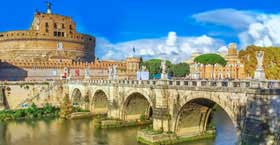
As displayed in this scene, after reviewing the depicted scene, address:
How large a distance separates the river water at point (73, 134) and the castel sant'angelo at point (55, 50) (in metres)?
23.4

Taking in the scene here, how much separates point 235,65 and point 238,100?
56.8 meters

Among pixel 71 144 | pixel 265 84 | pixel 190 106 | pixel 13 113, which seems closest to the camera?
pixel 265 84

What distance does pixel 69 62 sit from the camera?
68.2 m

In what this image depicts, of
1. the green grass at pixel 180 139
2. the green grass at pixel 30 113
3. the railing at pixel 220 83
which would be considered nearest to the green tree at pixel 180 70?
the green grass at pixel 30 113

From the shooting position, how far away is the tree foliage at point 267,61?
63375mm

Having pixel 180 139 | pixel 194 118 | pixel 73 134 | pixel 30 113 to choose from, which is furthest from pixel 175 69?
pixel 180 139

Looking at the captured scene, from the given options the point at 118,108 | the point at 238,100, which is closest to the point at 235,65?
the point at 118,108

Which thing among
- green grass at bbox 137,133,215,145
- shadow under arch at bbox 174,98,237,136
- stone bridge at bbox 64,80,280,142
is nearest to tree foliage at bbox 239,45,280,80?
stone bridge at bbox 64,80,280,142

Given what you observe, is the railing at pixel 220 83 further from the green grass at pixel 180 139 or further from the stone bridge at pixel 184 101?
the green grass at pixel 180 139

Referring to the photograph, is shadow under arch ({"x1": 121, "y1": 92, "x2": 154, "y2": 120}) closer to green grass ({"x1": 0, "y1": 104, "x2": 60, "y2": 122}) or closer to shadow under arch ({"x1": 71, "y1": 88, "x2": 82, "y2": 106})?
green grass ({"x1": 0, "y1": 104, "x2": 60, "y2": 122})

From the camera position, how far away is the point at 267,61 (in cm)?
6512

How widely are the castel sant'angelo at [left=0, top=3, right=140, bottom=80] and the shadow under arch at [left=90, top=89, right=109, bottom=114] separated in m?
18.1

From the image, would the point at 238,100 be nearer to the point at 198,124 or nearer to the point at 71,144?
the point at 198,124

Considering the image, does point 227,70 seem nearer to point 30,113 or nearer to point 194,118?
point 30,113
